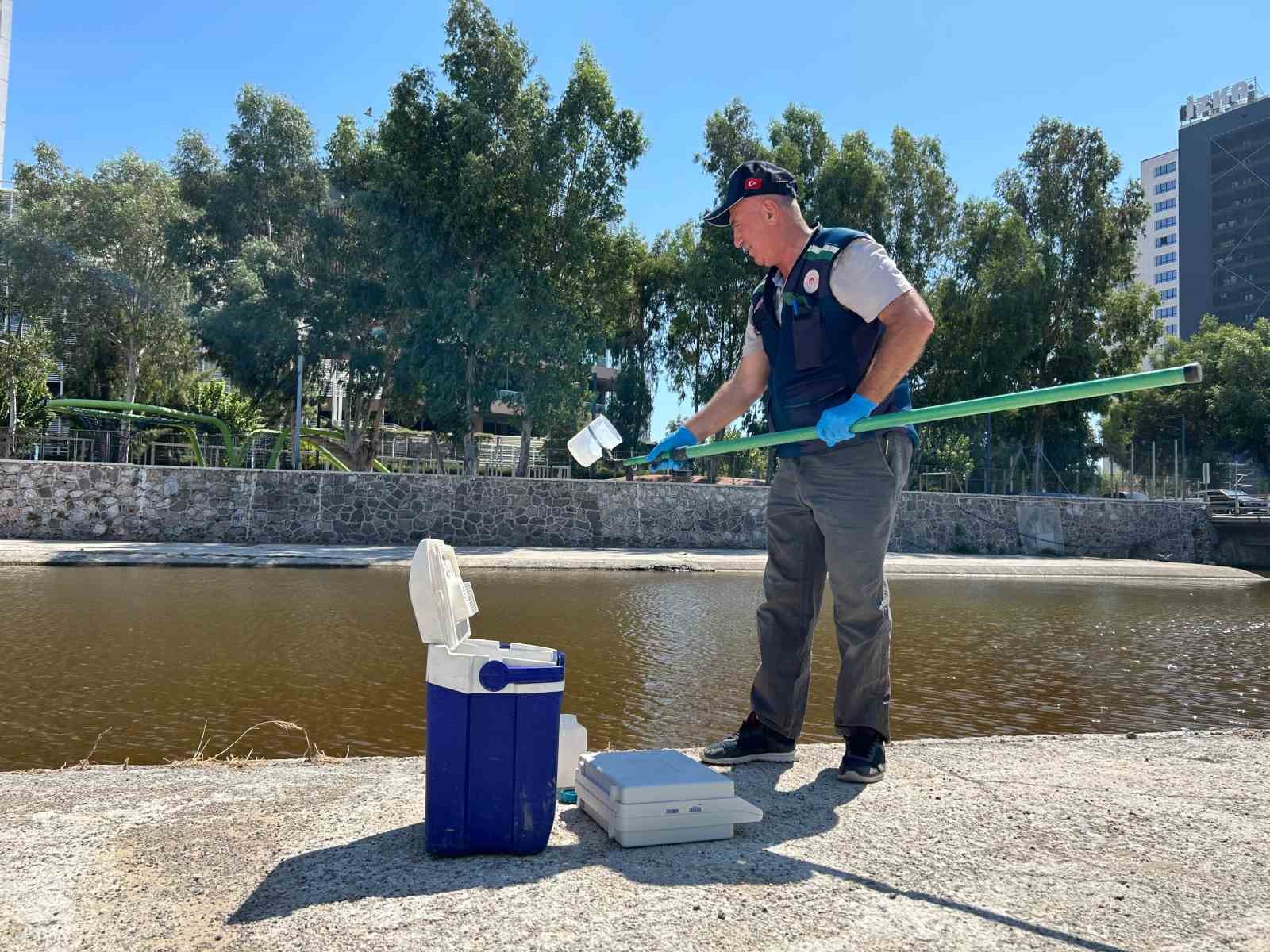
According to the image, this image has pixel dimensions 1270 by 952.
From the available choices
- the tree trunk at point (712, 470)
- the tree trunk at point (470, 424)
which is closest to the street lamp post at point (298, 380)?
the tree trunk at point (470, 424)

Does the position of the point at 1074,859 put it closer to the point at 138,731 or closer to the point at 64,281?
the point at 138,731

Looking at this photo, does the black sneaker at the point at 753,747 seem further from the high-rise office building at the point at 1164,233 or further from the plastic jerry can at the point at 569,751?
the high-rise office building at the point at 1164,233

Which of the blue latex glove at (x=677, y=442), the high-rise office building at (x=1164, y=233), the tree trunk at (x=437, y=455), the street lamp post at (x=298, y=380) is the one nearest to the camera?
the blue latex glove at (x=677, y=442)

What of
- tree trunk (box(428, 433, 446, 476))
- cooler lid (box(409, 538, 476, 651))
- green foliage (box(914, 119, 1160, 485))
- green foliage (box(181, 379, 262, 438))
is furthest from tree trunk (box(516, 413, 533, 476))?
cooler lid (box(409, 538, 476, 651))

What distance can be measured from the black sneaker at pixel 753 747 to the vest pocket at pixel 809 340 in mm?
1140

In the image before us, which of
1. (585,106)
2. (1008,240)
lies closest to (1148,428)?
(1008,240)

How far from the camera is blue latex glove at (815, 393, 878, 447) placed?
2764 mm

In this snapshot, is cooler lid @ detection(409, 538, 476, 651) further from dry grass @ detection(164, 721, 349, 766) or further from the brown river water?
the brown river water

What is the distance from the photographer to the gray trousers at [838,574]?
2.87m

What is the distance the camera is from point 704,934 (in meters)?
1.77

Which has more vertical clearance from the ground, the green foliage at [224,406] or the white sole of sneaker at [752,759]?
the green foliage at [224,406]

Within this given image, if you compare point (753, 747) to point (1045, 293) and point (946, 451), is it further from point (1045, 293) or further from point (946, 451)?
point (1045, 293)

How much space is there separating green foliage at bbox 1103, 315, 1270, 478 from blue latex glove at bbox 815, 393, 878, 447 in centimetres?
3043

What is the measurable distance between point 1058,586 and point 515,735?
13.6 metres
